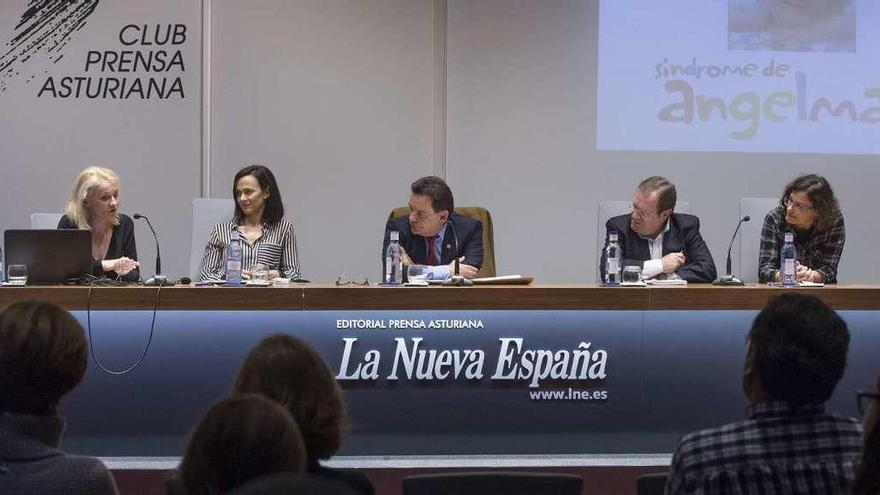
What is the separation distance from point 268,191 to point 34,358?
11.3 ft

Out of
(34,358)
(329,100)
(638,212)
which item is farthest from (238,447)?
(329,100)

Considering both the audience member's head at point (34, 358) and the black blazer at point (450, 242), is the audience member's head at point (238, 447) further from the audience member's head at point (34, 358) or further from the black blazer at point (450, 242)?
the black blazer at point (450, 242)

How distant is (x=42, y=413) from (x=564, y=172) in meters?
5.19

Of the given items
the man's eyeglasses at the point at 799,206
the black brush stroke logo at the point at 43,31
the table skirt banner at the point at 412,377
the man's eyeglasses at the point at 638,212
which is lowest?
the table skirt banner at the point at 412,377

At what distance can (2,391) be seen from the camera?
78.4 inches

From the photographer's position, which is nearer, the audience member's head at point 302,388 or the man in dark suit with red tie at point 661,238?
the audience member's head at point 302,388

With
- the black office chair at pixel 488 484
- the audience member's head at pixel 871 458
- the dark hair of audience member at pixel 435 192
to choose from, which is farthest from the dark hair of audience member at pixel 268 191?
the audience member's head at pixel 871 458

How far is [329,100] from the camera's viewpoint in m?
6.87

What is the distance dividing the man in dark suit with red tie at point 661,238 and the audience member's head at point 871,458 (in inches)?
145

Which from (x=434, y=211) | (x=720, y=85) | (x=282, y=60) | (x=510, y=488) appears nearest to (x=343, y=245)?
(x=282, y=60)

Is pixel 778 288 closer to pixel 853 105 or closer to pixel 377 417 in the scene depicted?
pixel 377 417

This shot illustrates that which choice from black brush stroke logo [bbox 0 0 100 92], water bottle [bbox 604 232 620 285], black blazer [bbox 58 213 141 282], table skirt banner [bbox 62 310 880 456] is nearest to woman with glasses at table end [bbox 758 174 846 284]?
water bottle [bbox 604 232 620 285]

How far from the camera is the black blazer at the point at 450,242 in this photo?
539 cm

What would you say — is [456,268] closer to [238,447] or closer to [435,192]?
[435,192]
